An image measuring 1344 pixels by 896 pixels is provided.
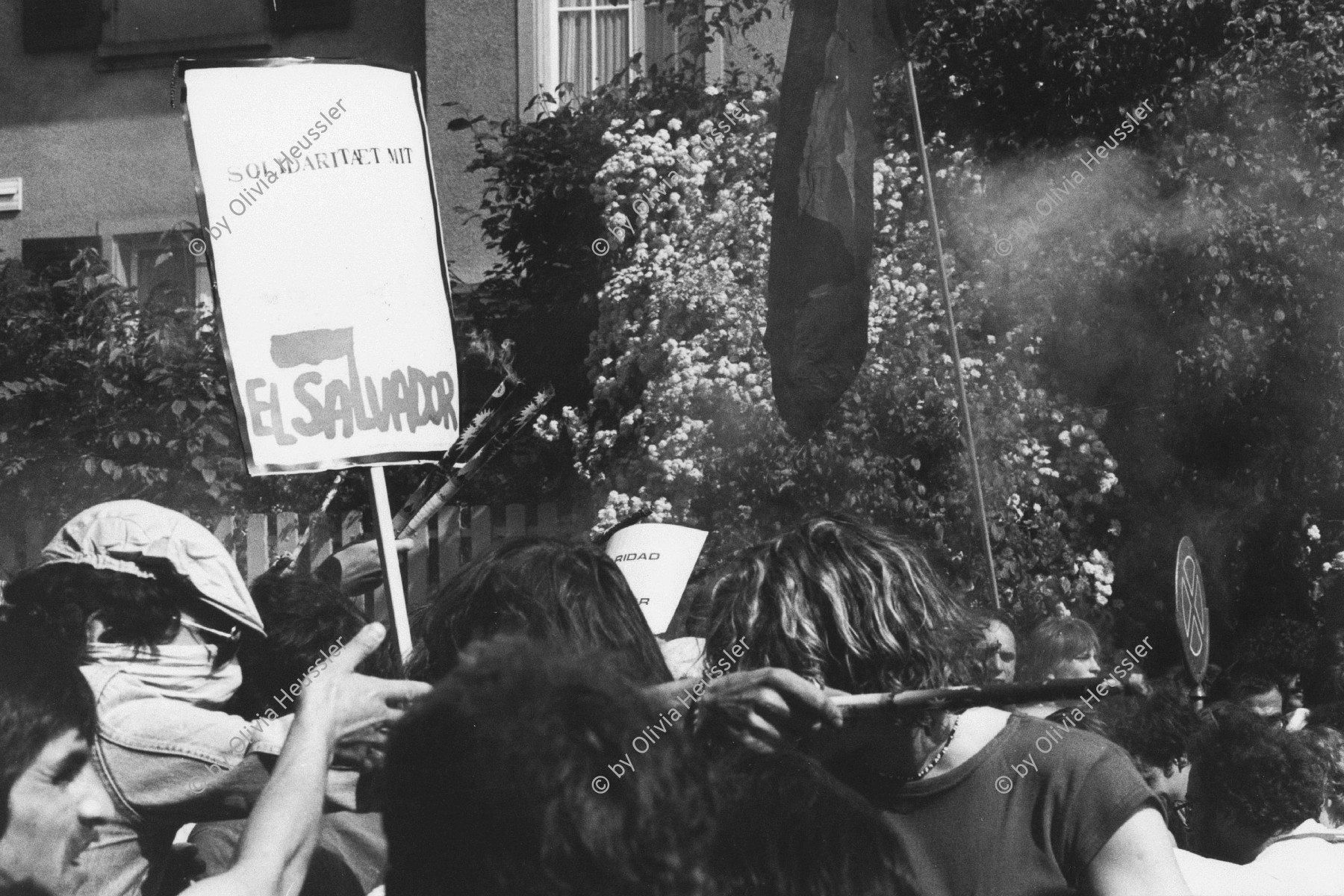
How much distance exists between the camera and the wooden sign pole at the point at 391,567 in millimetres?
3029

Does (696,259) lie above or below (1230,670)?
above

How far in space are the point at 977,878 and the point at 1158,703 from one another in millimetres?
3174

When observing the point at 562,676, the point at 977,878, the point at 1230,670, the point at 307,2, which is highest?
the point at 307,2

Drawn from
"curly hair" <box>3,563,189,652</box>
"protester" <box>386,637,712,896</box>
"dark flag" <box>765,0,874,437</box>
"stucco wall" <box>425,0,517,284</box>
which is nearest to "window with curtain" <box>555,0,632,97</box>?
"stucco wall" <box>425,0,517,284</box>

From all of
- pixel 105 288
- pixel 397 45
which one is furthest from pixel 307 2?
pixel 105 288

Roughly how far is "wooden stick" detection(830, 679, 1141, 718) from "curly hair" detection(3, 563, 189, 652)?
119 centimetres

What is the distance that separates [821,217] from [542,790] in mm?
3150

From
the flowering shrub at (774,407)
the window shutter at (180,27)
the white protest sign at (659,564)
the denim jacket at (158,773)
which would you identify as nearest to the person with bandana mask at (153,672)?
the denim jacket at (158,773)

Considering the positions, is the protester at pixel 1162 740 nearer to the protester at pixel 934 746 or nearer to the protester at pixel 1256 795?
the protester at pixel 1256 795

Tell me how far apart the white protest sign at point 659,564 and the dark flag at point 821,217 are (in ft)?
1.88

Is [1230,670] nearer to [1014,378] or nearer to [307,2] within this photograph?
[1014,378]

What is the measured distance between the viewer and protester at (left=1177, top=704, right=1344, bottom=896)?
11.5 feet

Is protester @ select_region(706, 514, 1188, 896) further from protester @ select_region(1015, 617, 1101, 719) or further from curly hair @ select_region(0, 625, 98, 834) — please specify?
protester @ select_region(1015, 617, 1101, 719)

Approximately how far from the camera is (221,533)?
781 cm
